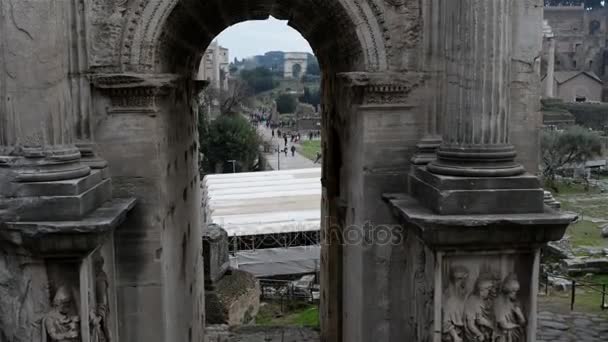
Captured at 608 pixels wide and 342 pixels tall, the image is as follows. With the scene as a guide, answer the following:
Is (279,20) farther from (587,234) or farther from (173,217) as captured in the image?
(587,234)

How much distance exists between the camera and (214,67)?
46500mm

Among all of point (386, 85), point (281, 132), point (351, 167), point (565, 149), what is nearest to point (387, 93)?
point (386, 85)

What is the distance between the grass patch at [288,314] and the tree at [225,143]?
18.2m

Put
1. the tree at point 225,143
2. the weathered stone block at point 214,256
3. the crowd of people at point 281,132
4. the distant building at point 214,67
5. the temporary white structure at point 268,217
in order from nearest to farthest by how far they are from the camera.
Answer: the weathered stone block at point 214,256 → the temporary white structure at point 268,217 → the distant building at point 214,67 → the tree at point 225,143 → the crowd of people at point 281,132

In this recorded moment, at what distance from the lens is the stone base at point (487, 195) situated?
5.11 m

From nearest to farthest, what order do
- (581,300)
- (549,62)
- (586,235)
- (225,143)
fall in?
(581,300), (586,235), (225,143), (549,62)

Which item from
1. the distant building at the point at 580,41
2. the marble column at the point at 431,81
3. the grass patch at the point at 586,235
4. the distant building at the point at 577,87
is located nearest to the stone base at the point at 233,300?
the marble column at the point at 431,81

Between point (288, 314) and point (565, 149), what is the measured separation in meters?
23.6

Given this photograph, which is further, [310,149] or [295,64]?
→ [295,64]

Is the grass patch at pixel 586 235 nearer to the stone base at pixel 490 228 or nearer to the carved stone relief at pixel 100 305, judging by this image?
the stone base at pixel 490 228

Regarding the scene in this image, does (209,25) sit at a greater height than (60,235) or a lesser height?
greater

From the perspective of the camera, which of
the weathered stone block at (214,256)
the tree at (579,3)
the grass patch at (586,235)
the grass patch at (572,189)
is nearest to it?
the weathered stone block at (214,256)

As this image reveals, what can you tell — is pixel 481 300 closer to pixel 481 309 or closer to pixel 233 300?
pixel 481 309

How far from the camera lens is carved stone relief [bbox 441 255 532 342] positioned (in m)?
5.18
